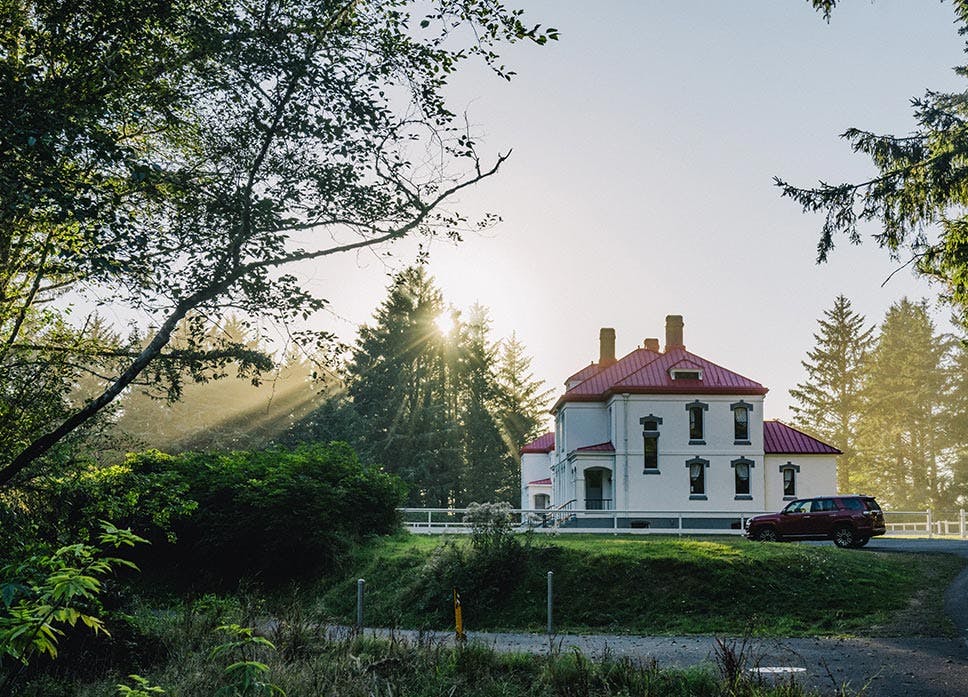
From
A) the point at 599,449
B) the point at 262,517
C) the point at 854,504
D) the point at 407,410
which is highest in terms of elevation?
the point at 407,410

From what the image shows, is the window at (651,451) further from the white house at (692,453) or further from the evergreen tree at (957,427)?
the evergreen tree at (957,427)

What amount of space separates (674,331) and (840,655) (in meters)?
33.8

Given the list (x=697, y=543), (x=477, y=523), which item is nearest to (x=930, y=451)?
(x=697, y=543)

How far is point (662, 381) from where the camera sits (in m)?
41.5

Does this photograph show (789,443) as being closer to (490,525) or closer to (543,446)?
(543,446)

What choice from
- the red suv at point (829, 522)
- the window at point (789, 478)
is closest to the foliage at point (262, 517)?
the red suv at point (829, 522)

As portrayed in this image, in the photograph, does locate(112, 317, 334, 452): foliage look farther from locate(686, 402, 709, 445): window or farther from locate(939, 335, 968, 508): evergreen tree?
locate(939, 335, 968, 508): evergreen tree

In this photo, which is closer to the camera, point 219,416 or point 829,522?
point 829,522

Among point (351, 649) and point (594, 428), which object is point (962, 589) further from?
point (594, 428)

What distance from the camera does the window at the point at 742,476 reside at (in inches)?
1597

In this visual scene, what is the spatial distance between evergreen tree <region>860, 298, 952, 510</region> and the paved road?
58.7 meters

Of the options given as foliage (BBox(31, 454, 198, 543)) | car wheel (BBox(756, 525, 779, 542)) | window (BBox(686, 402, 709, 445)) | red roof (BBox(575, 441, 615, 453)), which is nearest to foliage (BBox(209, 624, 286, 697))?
foliage (BBox(31, 454, 198, 543))

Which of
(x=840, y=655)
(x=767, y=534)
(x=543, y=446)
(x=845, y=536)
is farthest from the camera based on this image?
(x=543, y=446)

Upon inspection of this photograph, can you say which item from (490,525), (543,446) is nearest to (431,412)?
(543,446)
